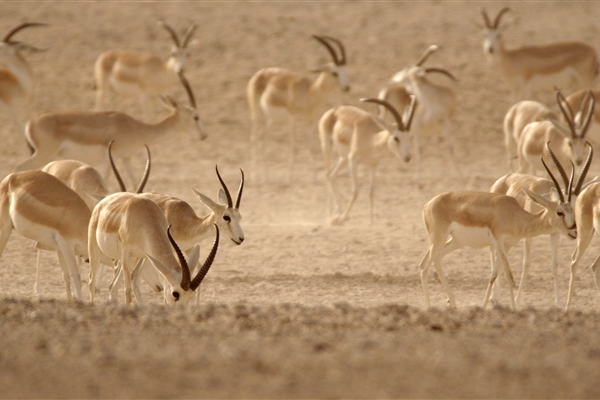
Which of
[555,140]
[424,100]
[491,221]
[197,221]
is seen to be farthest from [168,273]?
[424,100]

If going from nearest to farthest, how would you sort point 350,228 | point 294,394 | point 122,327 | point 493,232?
1. point 294,394
2. point 122,327
3. point 493,232
4. point 350,228

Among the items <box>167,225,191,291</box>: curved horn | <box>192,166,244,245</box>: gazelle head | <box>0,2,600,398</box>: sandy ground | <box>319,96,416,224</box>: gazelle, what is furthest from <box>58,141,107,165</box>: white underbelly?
<box>167,225,191,291</box>: curved horn

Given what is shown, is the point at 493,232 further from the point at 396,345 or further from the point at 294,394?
the point at 294,394

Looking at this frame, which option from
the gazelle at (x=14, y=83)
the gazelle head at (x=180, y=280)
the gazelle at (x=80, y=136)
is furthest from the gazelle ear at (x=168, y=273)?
the gazelle at (x=14, y=83)

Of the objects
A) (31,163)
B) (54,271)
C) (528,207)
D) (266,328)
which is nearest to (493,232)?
(528,207)

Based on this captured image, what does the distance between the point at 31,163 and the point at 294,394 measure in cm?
913

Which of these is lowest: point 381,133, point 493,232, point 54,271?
point 54,271

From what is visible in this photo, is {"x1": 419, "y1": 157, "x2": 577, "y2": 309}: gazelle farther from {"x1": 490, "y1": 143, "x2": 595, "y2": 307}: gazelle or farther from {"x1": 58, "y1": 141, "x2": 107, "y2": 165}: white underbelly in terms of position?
{"x1": 58, "y1": 141, "x2": 107, "y2": 165}: white underbelly

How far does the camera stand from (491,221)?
9.44 meters

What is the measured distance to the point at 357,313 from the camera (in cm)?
751

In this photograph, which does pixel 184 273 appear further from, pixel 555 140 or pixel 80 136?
pixel 555 140

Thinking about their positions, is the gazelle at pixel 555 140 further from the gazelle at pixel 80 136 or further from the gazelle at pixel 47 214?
the gazelle at pixel 47 214

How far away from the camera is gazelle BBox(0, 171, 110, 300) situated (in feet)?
29.9

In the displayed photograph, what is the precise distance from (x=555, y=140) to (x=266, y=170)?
581 centimetres
